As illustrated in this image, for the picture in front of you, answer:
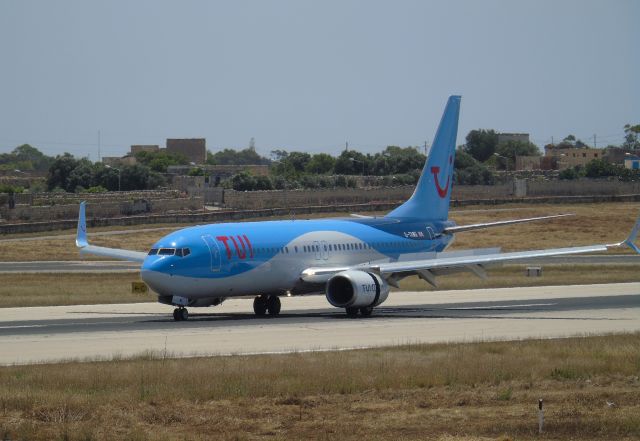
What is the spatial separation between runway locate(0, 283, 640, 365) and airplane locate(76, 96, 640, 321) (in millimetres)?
1066

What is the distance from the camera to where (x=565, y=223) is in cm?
11050

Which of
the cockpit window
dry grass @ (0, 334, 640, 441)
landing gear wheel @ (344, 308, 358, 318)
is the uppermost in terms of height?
the cockpit window

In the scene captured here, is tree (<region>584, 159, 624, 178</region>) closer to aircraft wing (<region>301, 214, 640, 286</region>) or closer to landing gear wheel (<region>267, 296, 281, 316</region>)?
aircraft wing (<region>301, 214, 640, 286</region>)

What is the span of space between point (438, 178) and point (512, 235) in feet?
→ 167

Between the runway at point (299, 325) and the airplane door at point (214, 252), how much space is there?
202cm

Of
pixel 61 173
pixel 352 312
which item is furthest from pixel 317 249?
pixel 61 173

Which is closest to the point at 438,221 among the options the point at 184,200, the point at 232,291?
the point at 232,291

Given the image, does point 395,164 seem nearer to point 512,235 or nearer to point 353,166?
point 353,166

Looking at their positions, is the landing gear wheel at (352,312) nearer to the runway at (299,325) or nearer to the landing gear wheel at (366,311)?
the landing gear wheel at (366,311)

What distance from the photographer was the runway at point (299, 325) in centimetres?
3397

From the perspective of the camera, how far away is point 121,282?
216 feet

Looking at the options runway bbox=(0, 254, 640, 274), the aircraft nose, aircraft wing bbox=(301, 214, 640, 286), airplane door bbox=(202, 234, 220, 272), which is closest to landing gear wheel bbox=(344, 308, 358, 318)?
aircraft wing bbox=(301, 214, 640, 286)

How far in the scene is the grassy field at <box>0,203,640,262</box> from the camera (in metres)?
92.6

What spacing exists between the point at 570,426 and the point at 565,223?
296 feet
